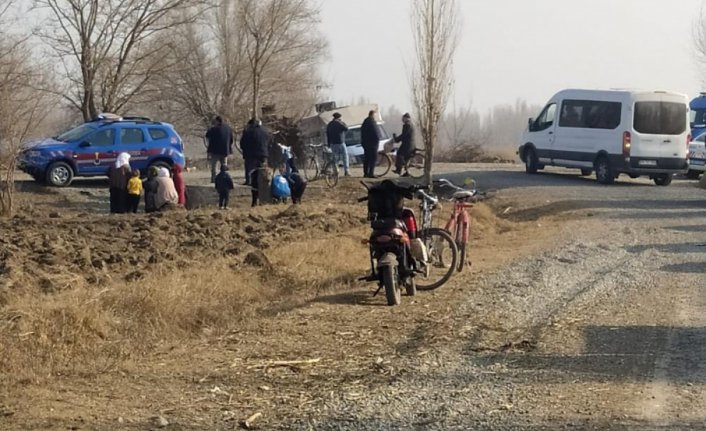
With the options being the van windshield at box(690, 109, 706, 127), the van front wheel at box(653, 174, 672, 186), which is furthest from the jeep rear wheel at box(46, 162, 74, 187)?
the van windshield at box(690, 109, 706, 127)

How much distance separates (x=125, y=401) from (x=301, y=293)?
4.37 m

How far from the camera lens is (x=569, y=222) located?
1781 cm

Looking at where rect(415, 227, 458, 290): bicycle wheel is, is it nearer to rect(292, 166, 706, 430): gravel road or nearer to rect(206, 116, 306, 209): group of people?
rect(292, 166, 706, 430): gravel road

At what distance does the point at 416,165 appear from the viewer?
28.3 m

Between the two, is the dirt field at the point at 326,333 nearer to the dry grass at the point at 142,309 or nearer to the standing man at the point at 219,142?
the dry grass at the point at 142,309

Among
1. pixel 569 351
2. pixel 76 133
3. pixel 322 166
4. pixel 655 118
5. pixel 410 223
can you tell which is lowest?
pixel 569 351

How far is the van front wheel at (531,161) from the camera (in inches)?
1170

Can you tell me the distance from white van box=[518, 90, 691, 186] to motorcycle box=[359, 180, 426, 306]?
16.7 m

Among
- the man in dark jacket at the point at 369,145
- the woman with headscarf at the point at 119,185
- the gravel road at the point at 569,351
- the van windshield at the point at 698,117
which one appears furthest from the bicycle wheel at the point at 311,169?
the van windshield at the point at 698,117

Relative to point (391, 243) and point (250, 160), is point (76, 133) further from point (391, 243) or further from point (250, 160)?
point (391, 243)

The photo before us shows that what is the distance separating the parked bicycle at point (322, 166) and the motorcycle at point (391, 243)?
1334cm

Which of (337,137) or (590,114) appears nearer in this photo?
(337,137)

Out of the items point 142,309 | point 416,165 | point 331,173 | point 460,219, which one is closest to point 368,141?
point 331,173

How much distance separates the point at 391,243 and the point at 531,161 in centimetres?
2048
